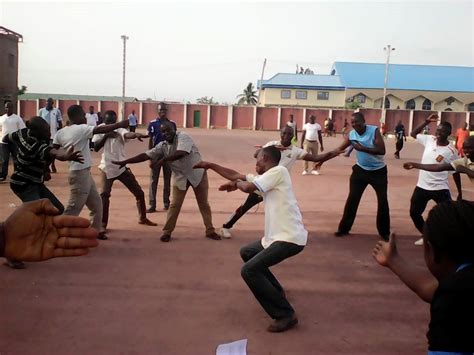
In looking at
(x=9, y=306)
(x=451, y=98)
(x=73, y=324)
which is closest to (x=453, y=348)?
(x=73, y=324)

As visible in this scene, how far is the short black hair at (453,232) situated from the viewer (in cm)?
180

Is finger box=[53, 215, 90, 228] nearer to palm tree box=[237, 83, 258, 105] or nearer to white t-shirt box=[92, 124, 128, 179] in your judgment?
white t-shirt box=[92, 124, 128, 179]

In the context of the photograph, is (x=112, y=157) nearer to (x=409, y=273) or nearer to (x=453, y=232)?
(x=409, y=273)

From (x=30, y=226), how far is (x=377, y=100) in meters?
55.1

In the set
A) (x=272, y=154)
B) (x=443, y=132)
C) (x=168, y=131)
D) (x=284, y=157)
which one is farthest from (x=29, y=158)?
(x=443, y=132)

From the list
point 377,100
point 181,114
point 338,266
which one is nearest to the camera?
point 338,266

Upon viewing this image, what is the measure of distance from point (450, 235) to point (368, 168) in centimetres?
492

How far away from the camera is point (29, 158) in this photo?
16.8 feet

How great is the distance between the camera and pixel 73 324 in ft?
12.7

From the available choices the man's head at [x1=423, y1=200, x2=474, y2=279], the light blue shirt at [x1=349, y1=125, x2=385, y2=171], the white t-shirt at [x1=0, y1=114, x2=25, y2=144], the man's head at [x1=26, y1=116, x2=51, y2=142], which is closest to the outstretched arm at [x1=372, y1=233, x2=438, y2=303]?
the man's head at [x1=423, y1=200, x2=474, y2=279]

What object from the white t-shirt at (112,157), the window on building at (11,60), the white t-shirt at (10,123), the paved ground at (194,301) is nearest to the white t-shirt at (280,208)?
the paved ground at (194,301)

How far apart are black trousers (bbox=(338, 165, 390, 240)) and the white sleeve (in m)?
3.11

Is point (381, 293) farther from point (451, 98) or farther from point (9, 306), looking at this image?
point (451, 98)

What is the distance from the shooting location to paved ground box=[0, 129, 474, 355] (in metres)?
3.65
